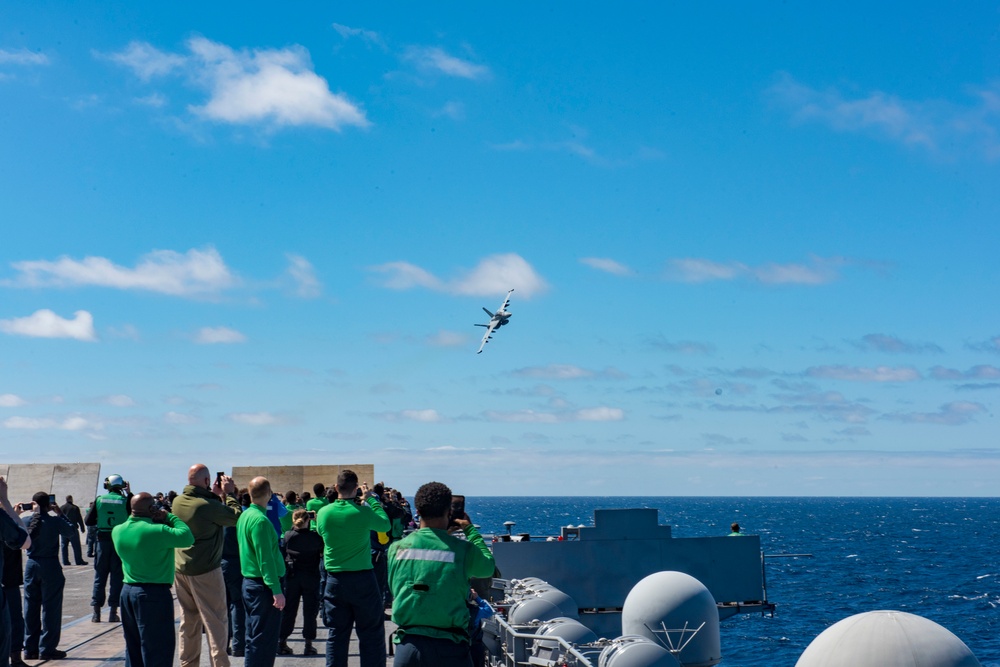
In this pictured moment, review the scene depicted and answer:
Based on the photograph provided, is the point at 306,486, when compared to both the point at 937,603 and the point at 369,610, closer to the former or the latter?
the point at 369,610

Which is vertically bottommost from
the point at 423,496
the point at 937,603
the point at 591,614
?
the point at 937,603

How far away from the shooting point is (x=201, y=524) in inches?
389

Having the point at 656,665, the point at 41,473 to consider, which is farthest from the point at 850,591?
the point at 656,665

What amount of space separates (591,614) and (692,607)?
33.2 feet

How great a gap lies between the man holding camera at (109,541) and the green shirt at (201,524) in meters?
Result: 4.62

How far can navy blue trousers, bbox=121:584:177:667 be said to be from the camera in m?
9.06

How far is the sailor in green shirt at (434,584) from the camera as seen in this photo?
618 cm

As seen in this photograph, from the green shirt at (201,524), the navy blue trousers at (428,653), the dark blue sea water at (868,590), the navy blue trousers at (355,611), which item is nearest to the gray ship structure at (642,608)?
the navy blue trousers at (355,611)

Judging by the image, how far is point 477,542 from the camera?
6383mm

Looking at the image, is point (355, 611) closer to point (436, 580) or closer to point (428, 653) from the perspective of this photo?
point (428, 653)

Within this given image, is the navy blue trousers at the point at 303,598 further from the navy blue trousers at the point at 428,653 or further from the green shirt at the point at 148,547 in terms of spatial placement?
the navy blue trousers at the point at 428,653

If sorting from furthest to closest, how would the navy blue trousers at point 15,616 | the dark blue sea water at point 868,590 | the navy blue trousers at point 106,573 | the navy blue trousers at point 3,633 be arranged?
the dark blue sea water at point 868,590
the navy blue trousers at point 106,573
the navy blue trousers at point 15,616
the navy blue trousers at point 3,633

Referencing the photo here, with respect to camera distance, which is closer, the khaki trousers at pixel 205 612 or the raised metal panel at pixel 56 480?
the khaki trousers at pixel 205 612

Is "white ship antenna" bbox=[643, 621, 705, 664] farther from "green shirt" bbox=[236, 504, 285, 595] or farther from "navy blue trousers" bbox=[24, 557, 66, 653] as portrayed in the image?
"navy blue trousers" bbox=[24, 557, 66, 653]
